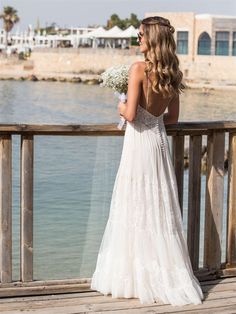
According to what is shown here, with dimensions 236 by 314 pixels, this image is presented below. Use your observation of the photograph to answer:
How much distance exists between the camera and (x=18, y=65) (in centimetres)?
9800

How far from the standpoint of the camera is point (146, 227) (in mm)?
4766

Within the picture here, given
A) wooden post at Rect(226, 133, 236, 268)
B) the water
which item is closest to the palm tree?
the water

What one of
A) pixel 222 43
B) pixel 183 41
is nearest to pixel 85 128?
pixel 183 41

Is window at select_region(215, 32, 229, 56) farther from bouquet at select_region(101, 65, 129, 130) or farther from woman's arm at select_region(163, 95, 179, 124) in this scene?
bouquet at select_region(101, 65, 129, 130)

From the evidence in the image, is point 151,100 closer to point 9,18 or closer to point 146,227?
point 146,227

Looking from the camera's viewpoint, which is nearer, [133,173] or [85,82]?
[133,173]

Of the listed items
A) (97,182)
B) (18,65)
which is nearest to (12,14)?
(18,65)

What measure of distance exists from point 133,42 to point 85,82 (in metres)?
8.90

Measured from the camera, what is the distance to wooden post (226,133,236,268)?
5.43m

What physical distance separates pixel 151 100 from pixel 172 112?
0.29 m

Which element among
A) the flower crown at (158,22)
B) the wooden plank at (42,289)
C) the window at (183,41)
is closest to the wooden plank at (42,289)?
the wooden plank at (42,289)

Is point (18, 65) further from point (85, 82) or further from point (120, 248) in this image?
point (120, 248)

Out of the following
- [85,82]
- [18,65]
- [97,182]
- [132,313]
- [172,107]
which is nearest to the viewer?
[132,313]

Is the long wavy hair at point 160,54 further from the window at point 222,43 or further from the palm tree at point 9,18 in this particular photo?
the palm tree at point 9,18
